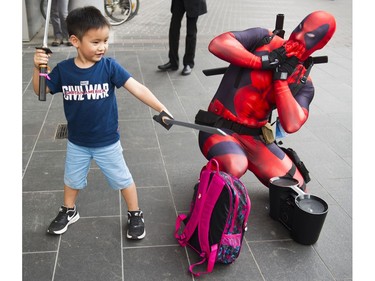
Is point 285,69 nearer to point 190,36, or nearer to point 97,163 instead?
point 97,163

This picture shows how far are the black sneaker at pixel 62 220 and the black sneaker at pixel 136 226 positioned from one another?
420mm

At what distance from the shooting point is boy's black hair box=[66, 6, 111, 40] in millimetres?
2252

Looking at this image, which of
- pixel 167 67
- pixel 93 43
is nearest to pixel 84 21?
pixel 93 43

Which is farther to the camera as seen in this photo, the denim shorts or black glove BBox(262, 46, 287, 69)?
black glove BBox(262, 46, 287, 69)

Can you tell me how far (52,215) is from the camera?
3.02 m

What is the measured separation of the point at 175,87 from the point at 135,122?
48.8 inches

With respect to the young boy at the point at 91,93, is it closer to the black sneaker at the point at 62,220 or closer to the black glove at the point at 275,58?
the black sneaker at the point at 62,220

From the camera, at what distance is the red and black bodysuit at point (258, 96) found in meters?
2.70

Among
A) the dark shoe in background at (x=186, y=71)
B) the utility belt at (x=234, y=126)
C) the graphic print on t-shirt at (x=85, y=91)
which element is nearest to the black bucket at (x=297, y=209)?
the utility belt at (x=234, y=126)

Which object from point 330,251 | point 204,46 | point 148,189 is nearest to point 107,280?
point 148,189

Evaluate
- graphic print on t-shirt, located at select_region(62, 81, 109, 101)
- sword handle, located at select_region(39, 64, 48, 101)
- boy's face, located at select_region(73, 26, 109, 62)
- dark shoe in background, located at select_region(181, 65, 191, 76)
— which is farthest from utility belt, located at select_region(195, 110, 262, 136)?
dark shoe in background, located at select_region(181, 65, 191, 76)

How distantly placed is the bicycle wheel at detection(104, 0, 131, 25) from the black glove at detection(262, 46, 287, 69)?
6669 millimetres

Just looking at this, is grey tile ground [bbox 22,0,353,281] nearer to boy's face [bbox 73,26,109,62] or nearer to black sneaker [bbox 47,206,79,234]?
black sneaker [bbox 47,206,79,234]

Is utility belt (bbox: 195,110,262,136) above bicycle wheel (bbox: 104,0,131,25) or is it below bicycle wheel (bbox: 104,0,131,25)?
above
